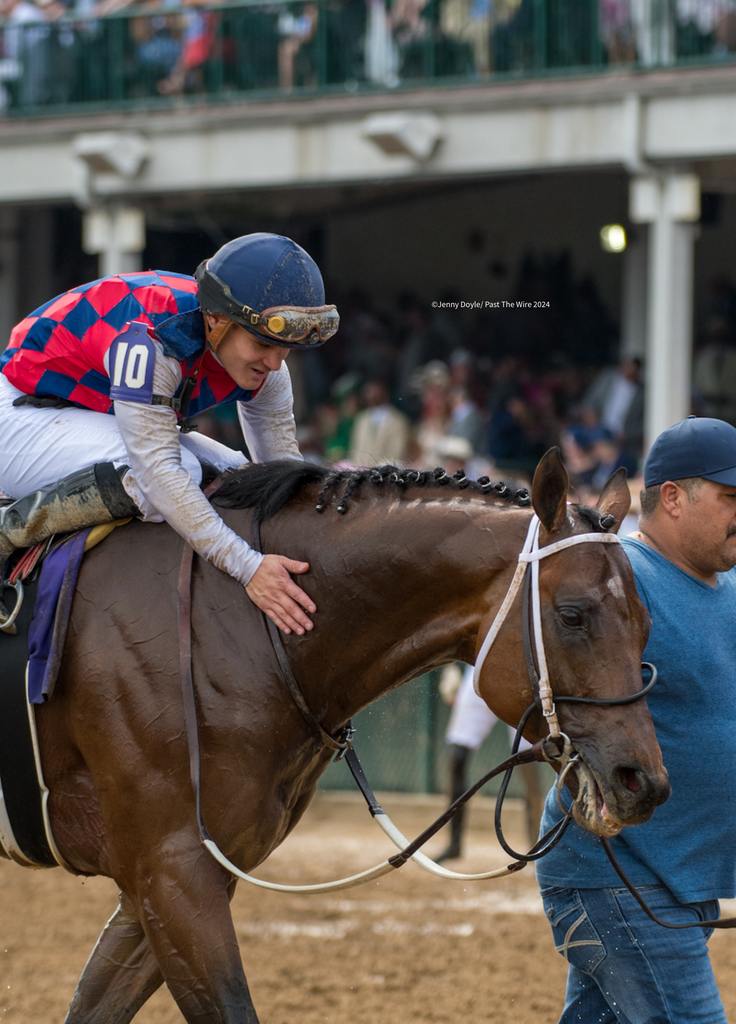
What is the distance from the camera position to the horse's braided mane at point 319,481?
3.67 m

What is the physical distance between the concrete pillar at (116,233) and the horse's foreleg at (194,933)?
10.3 m

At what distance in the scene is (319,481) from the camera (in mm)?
3818

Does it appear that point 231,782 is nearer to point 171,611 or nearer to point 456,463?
point 171,611

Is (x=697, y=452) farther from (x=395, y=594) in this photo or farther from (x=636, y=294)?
(x=636, y=294)

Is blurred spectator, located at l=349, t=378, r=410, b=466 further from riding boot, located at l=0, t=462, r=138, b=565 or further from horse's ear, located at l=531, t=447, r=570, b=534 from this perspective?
horse's ear, located at l=531, t=447, r=570, b=534

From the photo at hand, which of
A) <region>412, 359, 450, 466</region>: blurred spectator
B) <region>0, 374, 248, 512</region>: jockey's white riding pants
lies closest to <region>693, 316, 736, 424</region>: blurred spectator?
<region>412, 359, 450, 466</region>: blurred spectator

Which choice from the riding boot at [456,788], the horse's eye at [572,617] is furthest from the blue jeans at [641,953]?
the riding boot at [456,788]

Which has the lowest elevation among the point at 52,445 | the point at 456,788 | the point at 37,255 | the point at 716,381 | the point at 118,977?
the point at 456,788

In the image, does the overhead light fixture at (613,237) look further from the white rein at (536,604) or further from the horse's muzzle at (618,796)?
the horse's muzzle at (618,796)

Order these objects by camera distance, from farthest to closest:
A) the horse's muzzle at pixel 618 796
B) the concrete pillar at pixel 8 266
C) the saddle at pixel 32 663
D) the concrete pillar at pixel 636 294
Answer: the concrete pillar at pixel 8 266 < the concrete pillar at pixel 636 294 < the saddle at pixel 32 663 < the horse's muzzle at pixel 618 796

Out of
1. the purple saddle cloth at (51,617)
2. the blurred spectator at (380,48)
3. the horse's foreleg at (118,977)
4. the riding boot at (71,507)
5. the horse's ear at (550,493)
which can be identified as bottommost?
the horse's foreleg at (118,977)

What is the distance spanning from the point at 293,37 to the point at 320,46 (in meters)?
0.36

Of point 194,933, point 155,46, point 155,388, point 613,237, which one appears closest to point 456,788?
point 194,933

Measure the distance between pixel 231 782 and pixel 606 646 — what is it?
87 centimetres
